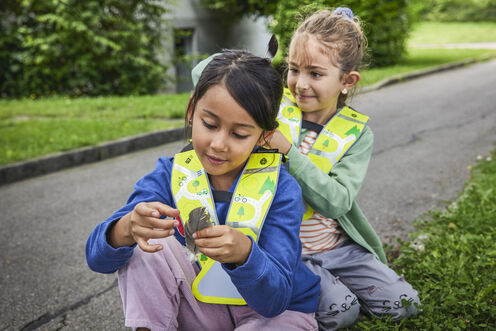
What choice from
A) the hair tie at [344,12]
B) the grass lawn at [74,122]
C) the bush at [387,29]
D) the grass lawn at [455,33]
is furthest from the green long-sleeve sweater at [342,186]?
the grass lawn at [455,33]

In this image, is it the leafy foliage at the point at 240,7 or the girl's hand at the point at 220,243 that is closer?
the girl's hand at the point at 220,243

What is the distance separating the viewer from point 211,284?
5.62 feet

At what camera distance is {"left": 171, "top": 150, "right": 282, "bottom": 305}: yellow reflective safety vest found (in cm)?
164

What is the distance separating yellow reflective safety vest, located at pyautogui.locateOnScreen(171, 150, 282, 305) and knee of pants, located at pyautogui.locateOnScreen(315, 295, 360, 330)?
54 cm

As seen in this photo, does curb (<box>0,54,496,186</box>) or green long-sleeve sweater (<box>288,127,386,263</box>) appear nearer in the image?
green long-sleeve sweater (<box>288,127,386,263</box>)

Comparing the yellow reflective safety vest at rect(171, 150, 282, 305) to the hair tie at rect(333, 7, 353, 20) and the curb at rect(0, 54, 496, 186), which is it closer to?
the hair tie at rect(333, 7, 353, 20)

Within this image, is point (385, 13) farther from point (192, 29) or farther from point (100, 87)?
point (100, 87)

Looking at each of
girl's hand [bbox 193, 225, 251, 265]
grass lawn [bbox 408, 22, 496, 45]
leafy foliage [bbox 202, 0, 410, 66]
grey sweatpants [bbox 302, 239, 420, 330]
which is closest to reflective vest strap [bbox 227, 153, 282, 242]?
girl's hand [bbox 193, 225, 251, 265]

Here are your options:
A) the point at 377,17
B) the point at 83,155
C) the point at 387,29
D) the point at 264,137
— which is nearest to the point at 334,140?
the point at 264,137

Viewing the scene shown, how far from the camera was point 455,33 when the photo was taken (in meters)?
27.8

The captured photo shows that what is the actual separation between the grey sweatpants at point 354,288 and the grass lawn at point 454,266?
70 mm

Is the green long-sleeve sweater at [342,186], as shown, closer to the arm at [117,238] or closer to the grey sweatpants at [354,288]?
the grey sweatpants at [354,288]

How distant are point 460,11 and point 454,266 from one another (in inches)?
1519

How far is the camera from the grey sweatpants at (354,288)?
2082mm
